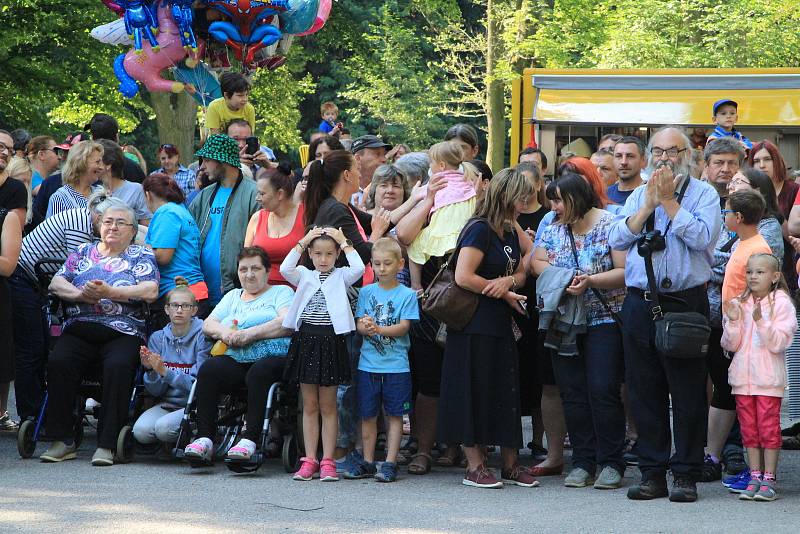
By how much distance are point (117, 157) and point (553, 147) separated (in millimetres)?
10407

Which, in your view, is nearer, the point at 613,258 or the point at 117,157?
the point at 613,258

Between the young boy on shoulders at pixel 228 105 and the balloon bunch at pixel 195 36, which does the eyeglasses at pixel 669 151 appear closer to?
the young boy on shoulders at pixel 228 105

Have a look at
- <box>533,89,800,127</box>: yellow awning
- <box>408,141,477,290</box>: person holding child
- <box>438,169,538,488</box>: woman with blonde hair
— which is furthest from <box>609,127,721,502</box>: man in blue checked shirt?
<box>533,89,800,127</box>: yellow awning

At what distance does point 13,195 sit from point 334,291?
8.32 feet

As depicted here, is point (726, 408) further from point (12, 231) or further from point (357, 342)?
point (12, 231)

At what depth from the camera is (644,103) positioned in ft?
59.4

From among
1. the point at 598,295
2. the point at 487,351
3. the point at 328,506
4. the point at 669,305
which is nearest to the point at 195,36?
the point at 487,351

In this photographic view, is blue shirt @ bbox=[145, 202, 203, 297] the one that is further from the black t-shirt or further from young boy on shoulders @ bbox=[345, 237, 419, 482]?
young boy on shoulders @ bbox=[345, 237, 419, 482]

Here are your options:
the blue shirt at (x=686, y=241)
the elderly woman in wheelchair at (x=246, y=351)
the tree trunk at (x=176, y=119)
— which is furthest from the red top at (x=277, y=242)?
the tree trunk at (x=176, y=119)

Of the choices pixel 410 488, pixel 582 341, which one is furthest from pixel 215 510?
pixel 582 341

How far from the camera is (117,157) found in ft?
31.3

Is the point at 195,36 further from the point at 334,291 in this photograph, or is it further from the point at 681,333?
the point at 681,333

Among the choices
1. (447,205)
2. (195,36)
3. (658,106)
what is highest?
(658,106)

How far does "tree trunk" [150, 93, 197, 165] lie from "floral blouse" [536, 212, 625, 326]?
18.3 metres
